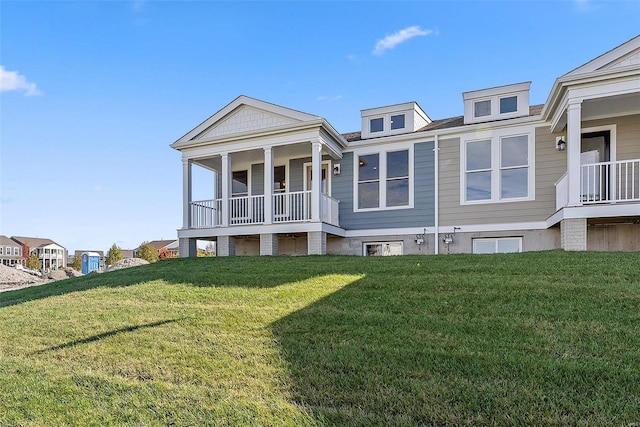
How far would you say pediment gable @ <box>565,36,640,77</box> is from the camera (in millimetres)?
7723

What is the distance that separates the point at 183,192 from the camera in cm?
1153

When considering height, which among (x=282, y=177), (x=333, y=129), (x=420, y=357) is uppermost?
(x=333, y=129)

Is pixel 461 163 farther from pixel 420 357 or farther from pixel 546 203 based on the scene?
pixel 420 357

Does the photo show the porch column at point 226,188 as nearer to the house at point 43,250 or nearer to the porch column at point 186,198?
the porch column at point 186,198

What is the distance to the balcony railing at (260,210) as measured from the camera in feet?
34.8

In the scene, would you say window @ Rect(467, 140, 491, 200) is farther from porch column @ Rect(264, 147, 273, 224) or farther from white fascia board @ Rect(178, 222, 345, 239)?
porch column @ Rect(264, 147, 273, 224)

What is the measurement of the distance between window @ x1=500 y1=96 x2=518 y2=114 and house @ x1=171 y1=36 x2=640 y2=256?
0.12 ft

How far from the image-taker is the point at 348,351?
3.57m

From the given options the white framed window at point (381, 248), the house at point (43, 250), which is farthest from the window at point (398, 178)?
the house at point (43, 250)

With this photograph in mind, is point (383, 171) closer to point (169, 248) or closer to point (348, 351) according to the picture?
point (348, 351)

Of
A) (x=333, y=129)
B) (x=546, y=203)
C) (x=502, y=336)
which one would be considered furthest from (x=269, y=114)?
(x=502, y=336)

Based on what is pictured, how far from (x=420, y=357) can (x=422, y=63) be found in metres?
10.4

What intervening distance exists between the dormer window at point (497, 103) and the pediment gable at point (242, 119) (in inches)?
182

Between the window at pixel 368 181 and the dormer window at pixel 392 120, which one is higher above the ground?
the dormer window at pixel 392 120
